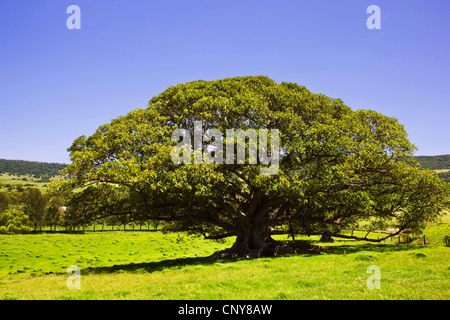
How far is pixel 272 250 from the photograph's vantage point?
28.4 m

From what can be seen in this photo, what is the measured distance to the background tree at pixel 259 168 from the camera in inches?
870

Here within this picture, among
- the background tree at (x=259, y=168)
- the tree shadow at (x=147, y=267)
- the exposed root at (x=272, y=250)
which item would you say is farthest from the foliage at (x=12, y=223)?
the exposed root at (x=272, y=250)

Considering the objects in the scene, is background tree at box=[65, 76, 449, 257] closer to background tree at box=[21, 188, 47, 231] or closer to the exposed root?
the exposed root

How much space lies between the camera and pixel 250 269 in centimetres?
1838

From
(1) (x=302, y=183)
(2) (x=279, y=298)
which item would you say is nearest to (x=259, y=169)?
(1) (x=302, y=183)

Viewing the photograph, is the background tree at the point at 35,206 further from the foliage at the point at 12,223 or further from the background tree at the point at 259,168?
the background tree at the point at 259,168

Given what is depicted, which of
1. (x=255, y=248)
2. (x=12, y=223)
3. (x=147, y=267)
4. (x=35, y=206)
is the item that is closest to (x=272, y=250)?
(x=255, y=248)

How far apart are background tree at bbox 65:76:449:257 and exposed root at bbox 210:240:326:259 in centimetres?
13

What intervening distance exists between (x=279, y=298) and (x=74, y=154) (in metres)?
18.1

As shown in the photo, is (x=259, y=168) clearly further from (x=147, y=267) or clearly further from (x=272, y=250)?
(x=147, y=267)

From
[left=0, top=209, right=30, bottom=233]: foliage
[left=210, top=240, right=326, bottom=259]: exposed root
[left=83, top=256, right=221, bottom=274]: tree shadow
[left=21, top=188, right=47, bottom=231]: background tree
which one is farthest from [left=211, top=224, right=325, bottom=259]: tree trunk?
[left=21, top=188, right=47, bottom=231]: background tree

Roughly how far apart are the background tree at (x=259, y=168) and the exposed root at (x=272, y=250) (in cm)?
13

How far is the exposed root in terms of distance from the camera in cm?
2766

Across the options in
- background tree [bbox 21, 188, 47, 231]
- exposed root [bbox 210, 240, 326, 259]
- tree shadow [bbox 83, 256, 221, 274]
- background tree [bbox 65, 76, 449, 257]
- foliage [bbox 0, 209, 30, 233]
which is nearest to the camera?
background tree [bbox 65, 76, 449, 257]
